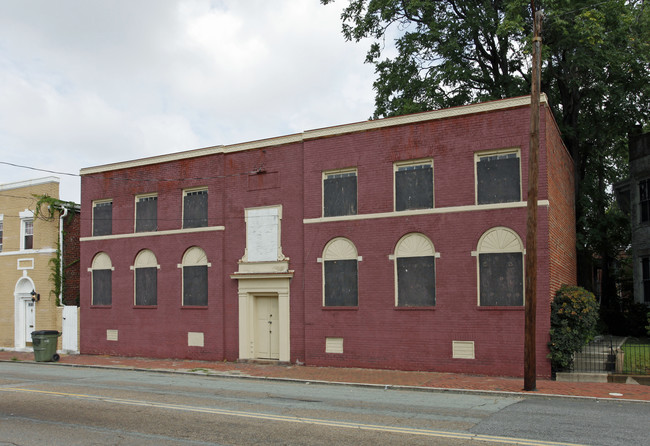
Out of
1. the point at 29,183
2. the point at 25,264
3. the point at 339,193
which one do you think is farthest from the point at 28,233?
the point at 339,193

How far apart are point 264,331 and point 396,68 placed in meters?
14.6

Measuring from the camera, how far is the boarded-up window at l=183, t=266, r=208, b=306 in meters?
22.2

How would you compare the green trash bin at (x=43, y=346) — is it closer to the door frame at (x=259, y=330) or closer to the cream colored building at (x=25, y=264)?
the cream colored building at (x=25, y=264)

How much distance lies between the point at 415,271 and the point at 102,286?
45.6 ft

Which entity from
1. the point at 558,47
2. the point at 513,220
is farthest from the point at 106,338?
the point at 558,47

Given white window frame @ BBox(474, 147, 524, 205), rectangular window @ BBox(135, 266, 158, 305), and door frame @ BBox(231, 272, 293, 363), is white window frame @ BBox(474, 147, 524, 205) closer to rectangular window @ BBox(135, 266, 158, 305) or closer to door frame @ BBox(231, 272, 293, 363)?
door frame @ BBox(231, 272, 293, 363)

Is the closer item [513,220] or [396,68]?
[513,220]

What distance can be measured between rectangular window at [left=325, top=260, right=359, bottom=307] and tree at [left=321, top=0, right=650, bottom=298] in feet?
31.2

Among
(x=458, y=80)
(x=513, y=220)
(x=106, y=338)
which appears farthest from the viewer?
(x=458, y=80)

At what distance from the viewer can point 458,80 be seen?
27.2 meters

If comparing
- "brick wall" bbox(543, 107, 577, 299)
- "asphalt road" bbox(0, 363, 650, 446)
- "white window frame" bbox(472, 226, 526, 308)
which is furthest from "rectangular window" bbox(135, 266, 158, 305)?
"brick wall" bbox(543, 107, 577, 299)

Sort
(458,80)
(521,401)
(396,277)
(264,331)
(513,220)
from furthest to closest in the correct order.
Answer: (458,80)
(264,331)
(396,277)
(513,220)
(521,401)

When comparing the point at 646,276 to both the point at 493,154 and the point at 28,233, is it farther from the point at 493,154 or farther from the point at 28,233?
the point at 28,233

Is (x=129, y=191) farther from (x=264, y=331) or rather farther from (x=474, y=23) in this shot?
(x=474, y=23)
